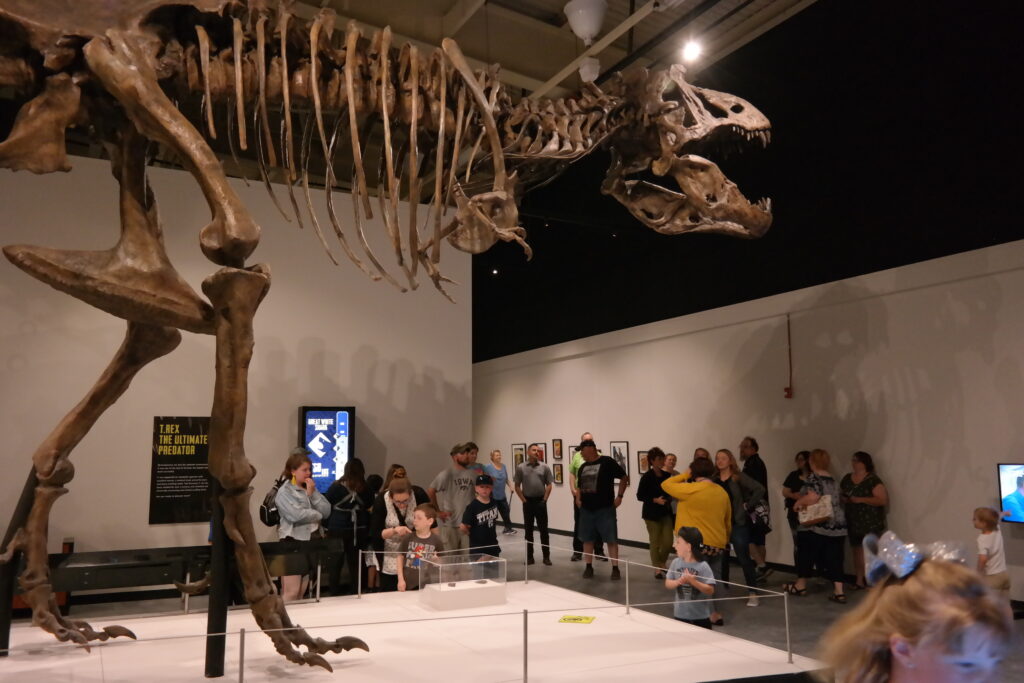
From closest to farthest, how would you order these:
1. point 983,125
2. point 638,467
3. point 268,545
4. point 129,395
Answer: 1. point 268,545
2. point 983,125
3. point 129,395
4. point 638,467

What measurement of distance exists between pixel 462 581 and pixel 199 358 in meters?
3.95

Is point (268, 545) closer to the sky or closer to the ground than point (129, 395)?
closer to the ground

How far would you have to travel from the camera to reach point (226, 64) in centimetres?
424

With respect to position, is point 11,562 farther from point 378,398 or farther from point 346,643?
point 378,398

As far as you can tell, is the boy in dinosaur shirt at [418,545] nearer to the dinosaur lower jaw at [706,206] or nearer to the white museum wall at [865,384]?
the dinosaur lower jaw at [706,206]

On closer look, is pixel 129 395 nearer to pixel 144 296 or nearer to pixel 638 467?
pixel 144 296

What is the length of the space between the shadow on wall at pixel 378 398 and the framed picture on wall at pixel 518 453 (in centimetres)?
546

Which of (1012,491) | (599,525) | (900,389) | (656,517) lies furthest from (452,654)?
(900,389)

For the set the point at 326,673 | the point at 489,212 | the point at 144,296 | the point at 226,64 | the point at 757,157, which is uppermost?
the point at 757,157

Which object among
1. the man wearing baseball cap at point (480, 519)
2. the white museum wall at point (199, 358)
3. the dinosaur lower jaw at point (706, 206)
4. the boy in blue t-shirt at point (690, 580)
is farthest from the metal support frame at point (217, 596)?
the man wearing baseball cap at point (480, 519)

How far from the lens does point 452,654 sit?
4492 mm

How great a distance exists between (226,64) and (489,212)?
5.39 feet

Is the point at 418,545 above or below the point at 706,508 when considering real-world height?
below

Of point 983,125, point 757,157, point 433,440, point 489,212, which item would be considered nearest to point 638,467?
point 433,440
